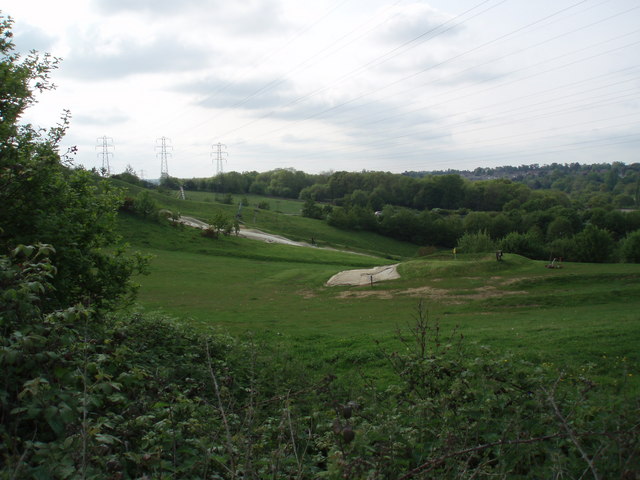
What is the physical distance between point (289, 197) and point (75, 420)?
534 ft

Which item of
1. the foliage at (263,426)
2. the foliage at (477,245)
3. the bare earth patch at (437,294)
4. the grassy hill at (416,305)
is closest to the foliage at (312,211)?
the foliage at (477,245)

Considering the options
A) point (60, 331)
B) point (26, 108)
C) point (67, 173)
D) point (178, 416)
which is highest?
point (26, 108)

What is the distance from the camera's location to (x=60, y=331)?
487 centimetres

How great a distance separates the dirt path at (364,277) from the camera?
35.7 meters

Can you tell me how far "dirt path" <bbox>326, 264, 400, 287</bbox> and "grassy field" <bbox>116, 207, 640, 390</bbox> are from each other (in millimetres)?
843

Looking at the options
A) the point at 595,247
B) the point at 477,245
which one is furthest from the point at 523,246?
the point at 595,247

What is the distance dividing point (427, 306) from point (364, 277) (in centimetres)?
1107

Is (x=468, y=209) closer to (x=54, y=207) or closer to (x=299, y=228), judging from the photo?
(x=299, y=228)

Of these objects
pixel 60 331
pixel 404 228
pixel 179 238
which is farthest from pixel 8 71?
pixel 404 228

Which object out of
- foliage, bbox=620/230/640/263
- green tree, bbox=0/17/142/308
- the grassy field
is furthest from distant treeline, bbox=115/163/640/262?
green tree, bbox=0/17/142/308

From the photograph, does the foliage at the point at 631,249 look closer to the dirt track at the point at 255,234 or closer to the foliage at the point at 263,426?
the dirt track at the point at 255,234

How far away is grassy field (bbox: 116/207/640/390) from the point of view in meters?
13.8

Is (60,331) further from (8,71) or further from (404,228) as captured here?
(404,228)

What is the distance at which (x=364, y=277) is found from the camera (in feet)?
120
